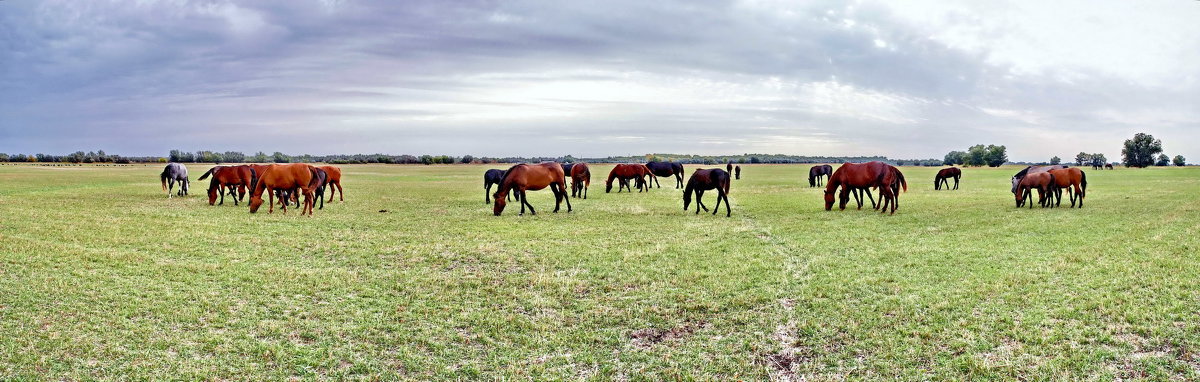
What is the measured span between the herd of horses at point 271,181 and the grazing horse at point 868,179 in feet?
49.4

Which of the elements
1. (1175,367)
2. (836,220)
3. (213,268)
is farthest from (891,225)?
(213,268)

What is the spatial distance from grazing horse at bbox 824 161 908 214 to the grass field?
452cm

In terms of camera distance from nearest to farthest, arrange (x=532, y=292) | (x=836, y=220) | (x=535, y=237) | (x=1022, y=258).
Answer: (x=532, y=292) < (x=1022, y=258) < (x=535, y=237) < (x=836, y=220)

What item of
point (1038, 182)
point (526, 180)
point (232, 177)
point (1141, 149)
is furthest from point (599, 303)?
point (1141, 149)

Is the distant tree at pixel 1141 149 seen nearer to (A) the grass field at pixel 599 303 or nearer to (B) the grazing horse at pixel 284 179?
(A) the grass field at pixel 599 303

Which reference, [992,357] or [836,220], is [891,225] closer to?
[836,220]

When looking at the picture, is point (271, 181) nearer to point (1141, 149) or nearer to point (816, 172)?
point (816, 172)

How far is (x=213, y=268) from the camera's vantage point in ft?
29.7

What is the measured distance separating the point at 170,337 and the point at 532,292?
12.1 ft

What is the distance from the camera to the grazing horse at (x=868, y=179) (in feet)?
59.0

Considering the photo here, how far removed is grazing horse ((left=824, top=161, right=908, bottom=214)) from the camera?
18.0m

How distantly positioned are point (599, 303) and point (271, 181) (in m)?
14.0

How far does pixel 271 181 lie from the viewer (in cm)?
1756

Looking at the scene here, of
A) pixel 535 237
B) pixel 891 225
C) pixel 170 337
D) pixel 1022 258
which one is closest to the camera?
pixel 170 337
